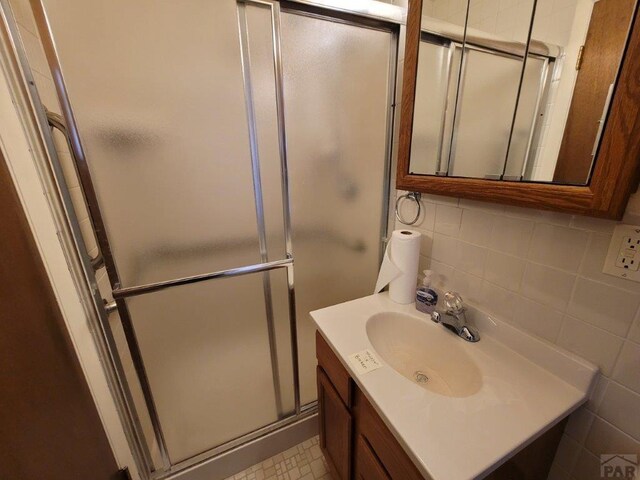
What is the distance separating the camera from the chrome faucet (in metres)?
0.90

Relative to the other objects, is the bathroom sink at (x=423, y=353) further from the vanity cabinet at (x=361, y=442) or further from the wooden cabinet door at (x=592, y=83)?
the wooden cabinet door at (x=592, y=83)

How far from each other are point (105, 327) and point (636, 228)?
5.18 feet

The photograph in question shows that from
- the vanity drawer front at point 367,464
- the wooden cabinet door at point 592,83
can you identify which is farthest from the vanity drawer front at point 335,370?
the wooden cabinet door at point 592,83

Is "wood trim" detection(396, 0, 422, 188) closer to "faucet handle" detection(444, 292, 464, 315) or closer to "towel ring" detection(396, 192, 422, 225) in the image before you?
"towel ring" detection(396, 192, 422, 225)

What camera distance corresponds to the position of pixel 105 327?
3.12 ft

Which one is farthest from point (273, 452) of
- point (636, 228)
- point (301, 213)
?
point (636, 228)

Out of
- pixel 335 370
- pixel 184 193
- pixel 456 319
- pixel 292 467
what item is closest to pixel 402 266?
pixel 456 319

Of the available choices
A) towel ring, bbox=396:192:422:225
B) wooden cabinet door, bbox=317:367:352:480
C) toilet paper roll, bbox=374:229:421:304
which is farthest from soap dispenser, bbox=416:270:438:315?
wooden cabinet door, bbox=317:367:352:480

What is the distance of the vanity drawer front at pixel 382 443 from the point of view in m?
0.62

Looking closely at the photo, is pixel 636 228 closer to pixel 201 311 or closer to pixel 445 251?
pixel 445 251

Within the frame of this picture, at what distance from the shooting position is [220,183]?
998 mm

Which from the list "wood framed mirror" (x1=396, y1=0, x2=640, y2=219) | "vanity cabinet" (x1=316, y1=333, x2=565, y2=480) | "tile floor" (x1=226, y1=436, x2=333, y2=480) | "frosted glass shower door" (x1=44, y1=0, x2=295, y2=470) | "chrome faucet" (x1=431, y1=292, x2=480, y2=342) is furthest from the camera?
"tile floor" (x1=226, y1=436, x2=333, y2=480)

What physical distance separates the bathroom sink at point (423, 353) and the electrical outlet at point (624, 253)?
0.44m

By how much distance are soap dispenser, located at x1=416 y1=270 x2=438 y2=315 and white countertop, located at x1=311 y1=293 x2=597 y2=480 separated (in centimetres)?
16
